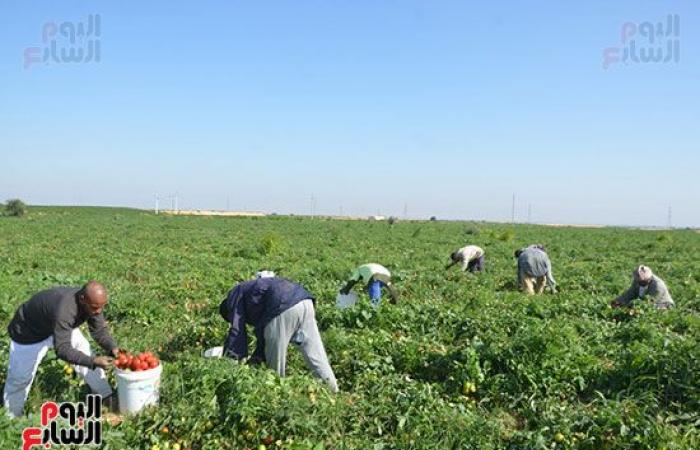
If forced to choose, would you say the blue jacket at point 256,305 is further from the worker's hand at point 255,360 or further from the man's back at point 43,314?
the man's back at point 43,314

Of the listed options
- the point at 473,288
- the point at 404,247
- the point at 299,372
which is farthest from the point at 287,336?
the point at 404,247

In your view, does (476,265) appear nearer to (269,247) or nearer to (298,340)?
(269,247)

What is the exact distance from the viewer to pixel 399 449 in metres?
4.93

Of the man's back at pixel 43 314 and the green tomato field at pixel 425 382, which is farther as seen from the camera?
the man's back at pixel 43 314

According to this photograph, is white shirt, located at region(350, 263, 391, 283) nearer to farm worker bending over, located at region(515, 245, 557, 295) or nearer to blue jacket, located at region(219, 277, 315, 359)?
blue jacket, located at region(219, 277, 315, 359)

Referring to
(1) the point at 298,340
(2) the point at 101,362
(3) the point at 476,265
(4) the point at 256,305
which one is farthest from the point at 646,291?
(2) the point at 101,362

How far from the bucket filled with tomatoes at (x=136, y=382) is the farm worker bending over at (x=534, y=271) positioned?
9.52m

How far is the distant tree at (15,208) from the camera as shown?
56.6 meters

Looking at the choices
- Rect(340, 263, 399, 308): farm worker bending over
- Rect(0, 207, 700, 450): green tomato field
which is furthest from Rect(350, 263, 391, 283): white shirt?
Rect(0, 207, 700, 450): green tomato field

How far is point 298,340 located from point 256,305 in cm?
62

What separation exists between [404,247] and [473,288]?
13.7 meters

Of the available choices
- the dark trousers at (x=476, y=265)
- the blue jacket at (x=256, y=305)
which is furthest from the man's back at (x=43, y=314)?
the dark trousers at (x=476, y=265)

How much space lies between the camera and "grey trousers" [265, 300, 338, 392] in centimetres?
596

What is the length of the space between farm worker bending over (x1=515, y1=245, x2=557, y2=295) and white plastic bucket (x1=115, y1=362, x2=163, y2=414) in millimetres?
9552
